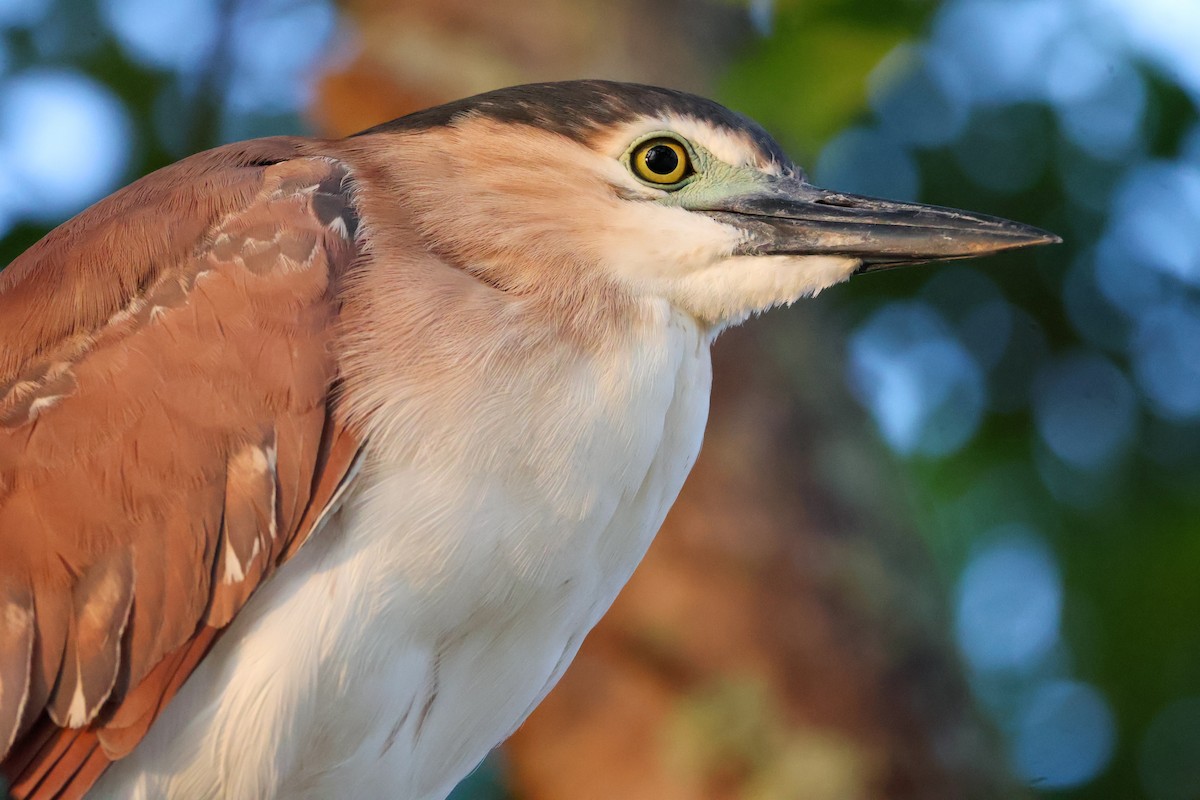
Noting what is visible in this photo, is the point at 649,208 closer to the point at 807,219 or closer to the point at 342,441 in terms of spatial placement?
the point at 807,219

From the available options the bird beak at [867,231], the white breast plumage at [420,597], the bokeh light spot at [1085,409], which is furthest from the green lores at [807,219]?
the bokeh light spot at [1085,409]

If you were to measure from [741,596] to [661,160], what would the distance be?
58.9 inches

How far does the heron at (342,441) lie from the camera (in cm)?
216

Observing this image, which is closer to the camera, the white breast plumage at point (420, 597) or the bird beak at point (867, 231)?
the white breast plumage at point (420, 597)

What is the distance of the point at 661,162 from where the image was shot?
2602mm

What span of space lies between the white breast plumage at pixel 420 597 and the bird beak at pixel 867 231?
0.33 meters

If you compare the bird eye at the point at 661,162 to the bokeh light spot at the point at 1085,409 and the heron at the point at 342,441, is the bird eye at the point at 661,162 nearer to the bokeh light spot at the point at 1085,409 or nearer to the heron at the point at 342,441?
the heron at the point at 342,441

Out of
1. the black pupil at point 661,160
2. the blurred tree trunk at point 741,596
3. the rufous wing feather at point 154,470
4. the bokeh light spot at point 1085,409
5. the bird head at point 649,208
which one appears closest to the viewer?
the rufous wing feather at point 154,470

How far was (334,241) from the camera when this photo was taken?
7.65 ft

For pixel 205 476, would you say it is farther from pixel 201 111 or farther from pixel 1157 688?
pixel 1157 688

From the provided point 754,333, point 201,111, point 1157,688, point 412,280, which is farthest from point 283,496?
point 1157,688

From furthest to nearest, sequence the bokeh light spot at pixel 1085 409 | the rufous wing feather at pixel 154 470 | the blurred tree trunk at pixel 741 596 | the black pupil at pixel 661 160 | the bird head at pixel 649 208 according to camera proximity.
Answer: the bokeh light spot at pixel 1085 409, the blurred tree trunk at pixel 741 596, the black pupil at pixel 661 160, the bird head at pixel 649 208, the rufous wing feather at pixel 154 470

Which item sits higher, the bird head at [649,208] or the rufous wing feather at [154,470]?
the bird head at [649,208]

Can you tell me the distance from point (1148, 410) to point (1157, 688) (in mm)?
1239
